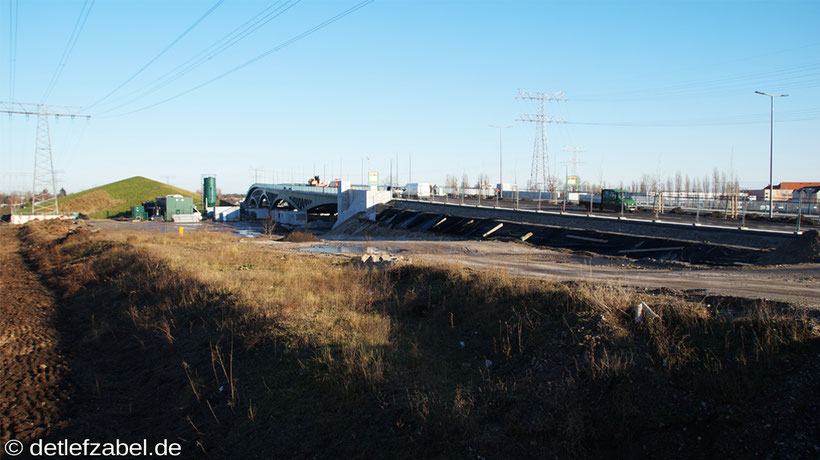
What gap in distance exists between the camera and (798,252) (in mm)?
19125

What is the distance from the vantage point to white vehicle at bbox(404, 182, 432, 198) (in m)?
64.9

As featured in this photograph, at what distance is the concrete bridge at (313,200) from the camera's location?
64062mm

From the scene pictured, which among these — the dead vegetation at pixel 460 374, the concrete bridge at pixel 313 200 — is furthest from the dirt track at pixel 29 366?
the concrete bridge at pixel 313 200

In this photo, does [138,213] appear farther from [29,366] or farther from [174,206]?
[29,366]

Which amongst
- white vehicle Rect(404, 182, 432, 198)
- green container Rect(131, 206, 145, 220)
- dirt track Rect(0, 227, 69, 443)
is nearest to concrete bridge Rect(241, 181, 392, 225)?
white vehicle Rect(404, 182, 432, 198)

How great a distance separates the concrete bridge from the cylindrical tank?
10.9 meters

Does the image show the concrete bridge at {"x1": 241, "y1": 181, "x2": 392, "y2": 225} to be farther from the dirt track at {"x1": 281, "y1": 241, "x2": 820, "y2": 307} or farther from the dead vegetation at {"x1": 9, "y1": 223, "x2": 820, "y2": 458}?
the dead vegetation at {"x1": 9, "y1": 223, "x2": 820, "y2": 458}

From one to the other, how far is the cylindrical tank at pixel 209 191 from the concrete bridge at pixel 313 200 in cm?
1092

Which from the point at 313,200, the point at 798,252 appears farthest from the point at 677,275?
the point at 313,200

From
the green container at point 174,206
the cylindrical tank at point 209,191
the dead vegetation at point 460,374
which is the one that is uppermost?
the cylindrical tank at point 209,191

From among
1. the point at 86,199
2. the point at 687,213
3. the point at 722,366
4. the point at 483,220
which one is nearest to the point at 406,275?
the point at 722,366

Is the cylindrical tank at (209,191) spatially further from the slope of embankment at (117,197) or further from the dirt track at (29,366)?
the dirt track at (29,366)

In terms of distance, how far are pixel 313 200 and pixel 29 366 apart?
7106 centimetres

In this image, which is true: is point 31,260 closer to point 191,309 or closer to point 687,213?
point 191,309
